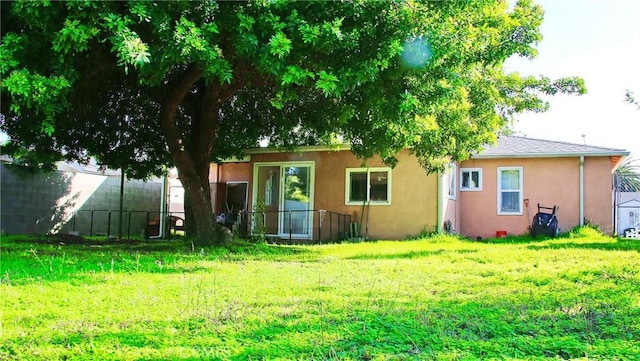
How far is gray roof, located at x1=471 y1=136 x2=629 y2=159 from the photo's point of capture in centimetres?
1377

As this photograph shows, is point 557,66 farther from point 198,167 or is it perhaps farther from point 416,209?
point 198,167

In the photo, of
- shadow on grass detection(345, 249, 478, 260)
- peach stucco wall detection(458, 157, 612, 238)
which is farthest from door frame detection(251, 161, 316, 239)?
shadow on grass detection(345, 249, 478, 260)

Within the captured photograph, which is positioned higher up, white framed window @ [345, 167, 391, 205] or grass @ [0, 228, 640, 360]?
white framed window @ [345, 167, 391, 205]

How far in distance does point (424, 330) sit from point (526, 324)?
79cm

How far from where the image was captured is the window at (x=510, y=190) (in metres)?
14.7

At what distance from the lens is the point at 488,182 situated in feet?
49.3

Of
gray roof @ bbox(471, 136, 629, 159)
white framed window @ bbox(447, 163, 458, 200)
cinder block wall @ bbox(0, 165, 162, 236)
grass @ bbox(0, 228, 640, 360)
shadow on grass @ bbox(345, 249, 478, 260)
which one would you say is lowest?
grass @ bbox(0, 228, 640, 360)

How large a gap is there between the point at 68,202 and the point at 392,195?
31.6 feet

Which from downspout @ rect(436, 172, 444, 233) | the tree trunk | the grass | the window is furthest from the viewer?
the window

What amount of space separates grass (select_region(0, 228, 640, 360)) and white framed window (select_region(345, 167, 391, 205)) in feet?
22.9

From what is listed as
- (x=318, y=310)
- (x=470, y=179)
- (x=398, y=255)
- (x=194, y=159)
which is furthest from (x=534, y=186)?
(x=318, y=310)

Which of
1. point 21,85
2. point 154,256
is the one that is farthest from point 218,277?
point 21,85

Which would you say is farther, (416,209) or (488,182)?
(488,182)

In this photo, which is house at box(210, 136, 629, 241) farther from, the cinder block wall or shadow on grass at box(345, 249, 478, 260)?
shadow on grass at box(345, 249, 478, 260)
